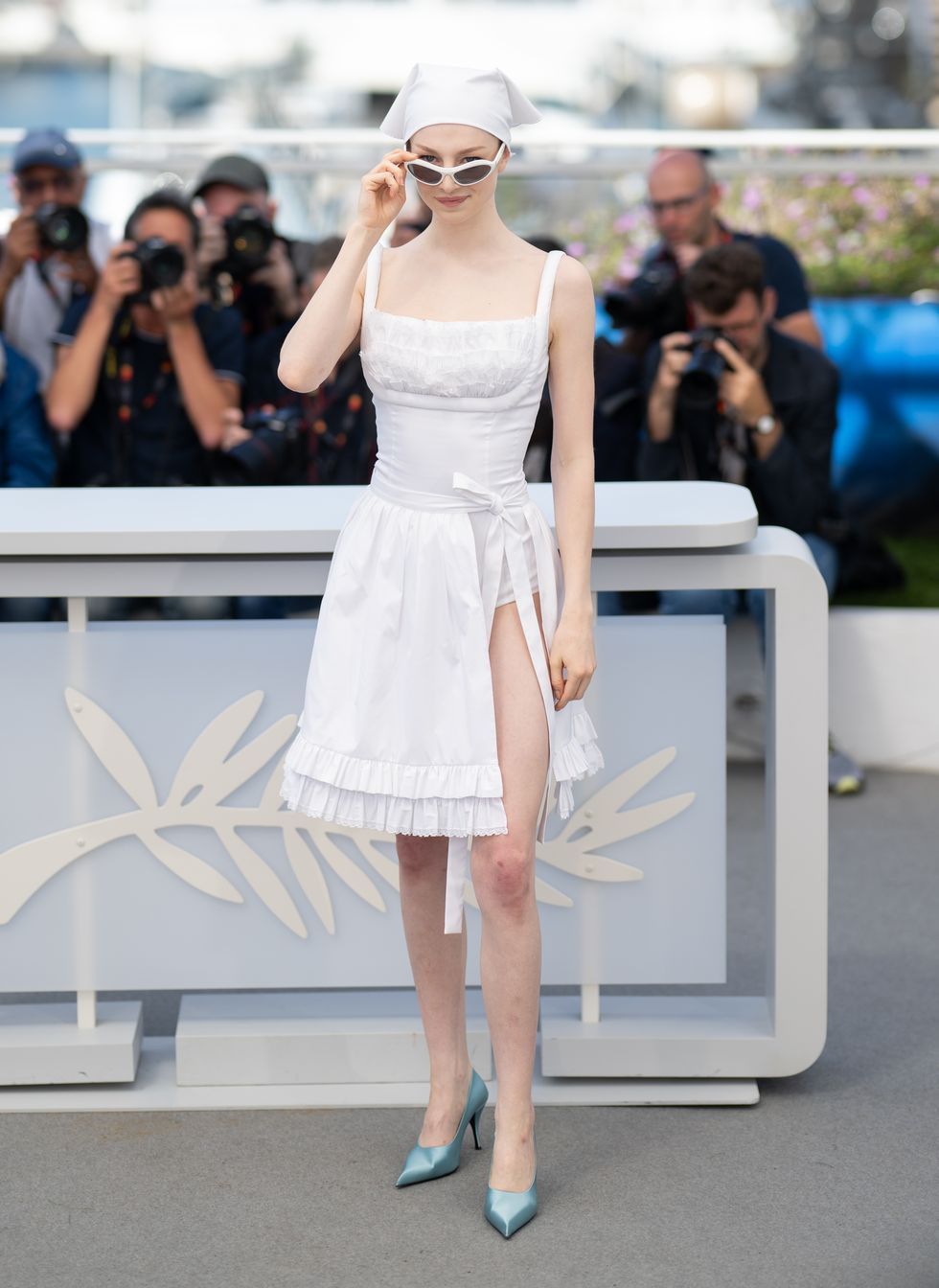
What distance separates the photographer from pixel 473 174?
2504 mm

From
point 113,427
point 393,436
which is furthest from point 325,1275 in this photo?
point 113,427

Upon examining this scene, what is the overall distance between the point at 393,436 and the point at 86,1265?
4.11ft

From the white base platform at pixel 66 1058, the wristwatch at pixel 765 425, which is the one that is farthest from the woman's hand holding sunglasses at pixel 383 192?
the wristwatch at pixel 765 425

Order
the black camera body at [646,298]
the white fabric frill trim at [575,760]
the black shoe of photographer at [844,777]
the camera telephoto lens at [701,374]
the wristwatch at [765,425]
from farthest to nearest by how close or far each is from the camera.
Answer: the black camera body at [646,298], the black shoe of photographer at [844,777], the wristwatch at [765,425], the camera telephoto lens at [701,374], the white fabric frill trim at [575,760]

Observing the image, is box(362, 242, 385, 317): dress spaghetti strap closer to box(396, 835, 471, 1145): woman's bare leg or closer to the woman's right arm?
the woman's right arm

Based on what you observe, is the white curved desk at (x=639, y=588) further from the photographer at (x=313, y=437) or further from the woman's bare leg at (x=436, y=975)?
the photographer at (x=313, y=437)

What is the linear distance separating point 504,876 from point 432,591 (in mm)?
420

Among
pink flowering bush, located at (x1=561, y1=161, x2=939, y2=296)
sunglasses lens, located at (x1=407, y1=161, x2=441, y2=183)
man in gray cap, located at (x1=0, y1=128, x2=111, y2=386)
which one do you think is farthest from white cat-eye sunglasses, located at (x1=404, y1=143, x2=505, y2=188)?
pink flowering bush, located at (x1=561, y1=161, x2=939, y2=296)

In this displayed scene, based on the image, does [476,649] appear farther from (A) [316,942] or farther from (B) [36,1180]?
(B) [36,1180]

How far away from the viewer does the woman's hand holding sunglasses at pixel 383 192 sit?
8.32ft

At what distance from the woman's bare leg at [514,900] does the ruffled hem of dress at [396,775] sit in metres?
0.05

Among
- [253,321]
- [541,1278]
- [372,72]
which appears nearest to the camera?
[541,1278]

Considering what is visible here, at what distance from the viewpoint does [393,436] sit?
2.66 m

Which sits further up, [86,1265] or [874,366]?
[874,366]
